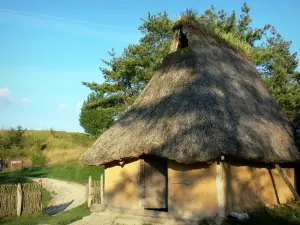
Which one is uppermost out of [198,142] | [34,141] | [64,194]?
[34,141]

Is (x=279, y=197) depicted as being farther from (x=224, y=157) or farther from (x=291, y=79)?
(x=291, y=79)

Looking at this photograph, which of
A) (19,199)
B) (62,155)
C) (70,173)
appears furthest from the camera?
(62,155)

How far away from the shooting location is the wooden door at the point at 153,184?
10.2m

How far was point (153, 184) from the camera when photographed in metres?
10.3

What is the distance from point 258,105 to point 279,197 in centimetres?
317

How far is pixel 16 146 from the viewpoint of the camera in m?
37.5

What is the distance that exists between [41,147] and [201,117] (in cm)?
3507

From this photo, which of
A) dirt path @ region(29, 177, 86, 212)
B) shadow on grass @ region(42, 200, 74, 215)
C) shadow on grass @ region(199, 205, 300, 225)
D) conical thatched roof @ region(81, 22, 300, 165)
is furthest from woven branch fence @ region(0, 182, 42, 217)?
shadow on grass @ region(199, 205, 300, 225)

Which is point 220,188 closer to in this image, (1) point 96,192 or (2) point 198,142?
(2) point 198,142

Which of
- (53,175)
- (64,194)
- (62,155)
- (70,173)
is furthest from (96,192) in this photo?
(62,155)

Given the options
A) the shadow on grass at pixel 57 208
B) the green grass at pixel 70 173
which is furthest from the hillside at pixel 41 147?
the shadow on grass at pixel 57 208

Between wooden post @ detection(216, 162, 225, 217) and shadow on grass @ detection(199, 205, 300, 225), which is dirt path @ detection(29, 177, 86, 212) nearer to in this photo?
wooden post @ detection(216, 162, 225, 217)

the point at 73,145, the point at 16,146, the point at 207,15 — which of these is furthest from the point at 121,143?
the point at 73,145

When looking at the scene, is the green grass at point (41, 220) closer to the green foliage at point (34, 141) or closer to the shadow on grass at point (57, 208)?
the shadow on grass at point (57, 208)
